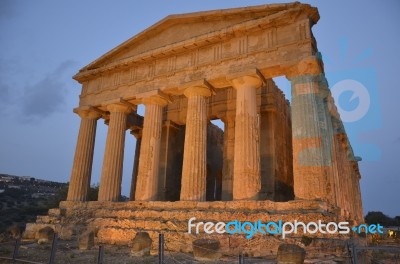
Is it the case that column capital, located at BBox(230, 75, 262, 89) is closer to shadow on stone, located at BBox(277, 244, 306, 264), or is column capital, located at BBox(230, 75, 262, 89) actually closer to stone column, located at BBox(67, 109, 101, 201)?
shadow on stone, located at BBox(277, 244, 306, 264)

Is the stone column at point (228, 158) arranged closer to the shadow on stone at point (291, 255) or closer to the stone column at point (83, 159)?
the stone column at point (83, 159)

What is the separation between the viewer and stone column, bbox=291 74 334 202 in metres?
11.4

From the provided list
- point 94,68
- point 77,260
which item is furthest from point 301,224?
point 94,68

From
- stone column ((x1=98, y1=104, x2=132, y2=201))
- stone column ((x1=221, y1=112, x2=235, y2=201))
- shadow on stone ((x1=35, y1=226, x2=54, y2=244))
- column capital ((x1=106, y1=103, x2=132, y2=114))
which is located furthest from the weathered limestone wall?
shadow on stone ((x1=35, y1=226, x2=54, y2=244))

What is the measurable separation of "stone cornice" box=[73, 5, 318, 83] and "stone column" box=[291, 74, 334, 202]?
2893 millimetres

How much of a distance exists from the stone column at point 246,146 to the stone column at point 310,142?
170cm

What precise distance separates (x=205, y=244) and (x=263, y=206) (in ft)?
11.7

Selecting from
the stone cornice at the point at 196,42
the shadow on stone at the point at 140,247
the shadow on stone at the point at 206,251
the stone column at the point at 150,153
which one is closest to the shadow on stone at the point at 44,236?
the stone column at the point at 150,153

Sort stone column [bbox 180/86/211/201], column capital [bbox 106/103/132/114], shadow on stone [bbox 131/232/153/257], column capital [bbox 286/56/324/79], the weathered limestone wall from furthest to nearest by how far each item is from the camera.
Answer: the weathered limestone wall, column capital [bbox 106/103/132/114], stone column [bbox 180/86/211/201], column capital [bbox 286/56/324/79], shadow on stone [bbox 131/232/153/257]

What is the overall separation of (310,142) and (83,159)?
13.5m

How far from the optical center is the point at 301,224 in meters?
9.94

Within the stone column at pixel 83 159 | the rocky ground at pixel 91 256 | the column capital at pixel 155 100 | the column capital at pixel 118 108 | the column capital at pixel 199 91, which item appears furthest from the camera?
the column capital at pixel 118 108

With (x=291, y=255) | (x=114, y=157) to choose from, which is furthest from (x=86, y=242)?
(x=291, y=255)

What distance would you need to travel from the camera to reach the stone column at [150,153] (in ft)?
51.0
